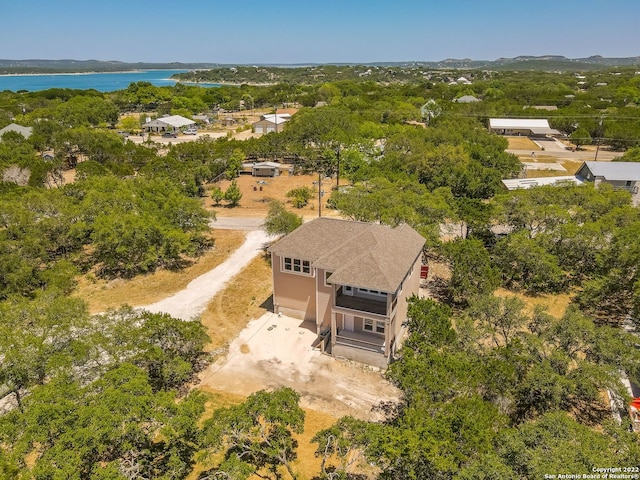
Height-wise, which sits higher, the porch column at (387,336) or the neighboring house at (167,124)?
the neighboring house at (167,124)

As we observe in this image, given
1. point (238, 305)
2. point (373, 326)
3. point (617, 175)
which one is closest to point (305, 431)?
point (373, 326)

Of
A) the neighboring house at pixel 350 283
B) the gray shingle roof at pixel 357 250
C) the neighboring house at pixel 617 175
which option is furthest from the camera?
the neighboring house at pixel 617 175

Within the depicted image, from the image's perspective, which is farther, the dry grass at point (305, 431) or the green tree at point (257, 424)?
the dry grass at point (305, 431)

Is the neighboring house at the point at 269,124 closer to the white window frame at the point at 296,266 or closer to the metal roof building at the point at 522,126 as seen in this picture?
the metal roof building at the point at 522,126

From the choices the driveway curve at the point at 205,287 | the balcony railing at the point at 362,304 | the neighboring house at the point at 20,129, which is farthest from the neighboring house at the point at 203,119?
the balcony railing at the point at 362,304

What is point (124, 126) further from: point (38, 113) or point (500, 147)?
point (500, 147)

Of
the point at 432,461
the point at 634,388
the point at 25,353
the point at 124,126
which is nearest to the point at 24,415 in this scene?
the point at 25,353
